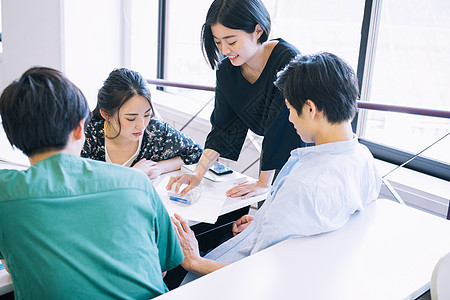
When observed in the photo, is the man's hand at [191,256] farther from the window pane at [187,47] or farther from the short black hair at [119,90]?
the window pane at [187,47]

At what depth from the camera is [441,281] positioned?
0.98 metres

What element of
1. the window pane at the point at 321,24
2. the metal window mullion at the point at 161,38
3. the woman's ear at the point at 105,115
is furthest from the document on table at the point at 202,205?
the metal window mullion at the point at 161,38

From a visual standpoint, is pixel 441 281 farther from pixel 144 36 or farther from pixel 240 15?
pixel 144 36

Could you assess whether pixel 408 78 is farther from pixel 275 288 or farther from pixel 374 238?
pixel 275 288

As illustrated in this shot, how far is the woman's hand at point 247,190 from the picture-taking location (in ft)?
5.66

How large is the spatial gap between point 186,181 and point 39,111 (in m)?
0.91

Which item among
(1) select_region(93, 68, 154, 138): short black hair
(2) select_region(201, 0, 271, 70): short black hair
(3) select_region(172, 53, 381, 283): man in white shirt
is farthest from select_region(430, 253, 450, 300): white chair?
(1) select_region(93, 68, 154, 138): short black hair

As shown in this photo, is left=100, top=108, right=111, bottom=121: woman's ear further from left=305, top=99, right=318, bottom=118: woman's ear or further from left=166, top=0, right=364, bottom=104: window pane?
left=166, top=0, right=364, bottom=104: window pane

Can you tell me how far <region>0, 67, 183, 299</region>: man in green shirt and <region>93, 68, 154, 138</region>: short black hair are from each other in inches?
32.9

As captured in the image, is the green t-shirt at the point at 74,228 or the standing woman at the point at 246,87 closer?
the green t-shirt at the point at 74,228

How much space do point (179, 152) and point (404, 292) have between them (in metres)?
1.25

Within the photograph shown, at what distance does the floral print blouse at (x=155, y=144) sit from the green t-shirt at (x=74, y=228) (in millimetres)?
999

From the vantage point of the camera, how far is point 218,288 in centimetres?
97

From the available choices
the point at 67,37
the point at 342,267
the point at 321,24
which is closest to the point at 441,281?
the point at 342,267
